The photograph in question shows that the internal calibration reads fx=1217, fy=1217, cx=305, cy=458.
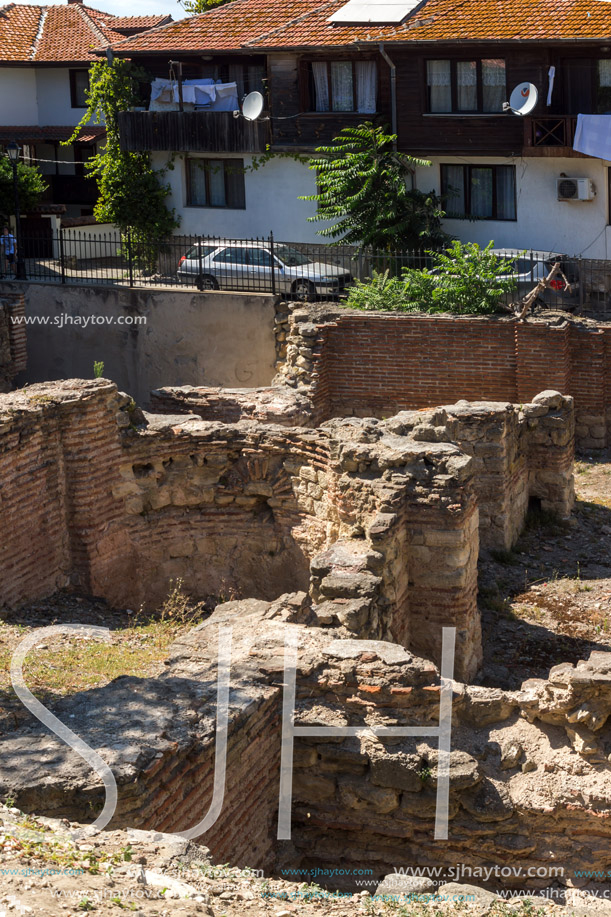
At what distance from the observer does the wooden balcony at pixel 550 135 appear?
22531 millimetres

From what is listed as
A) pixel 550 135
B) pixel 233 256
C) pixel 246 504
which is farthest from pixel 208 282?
pixel 246 504

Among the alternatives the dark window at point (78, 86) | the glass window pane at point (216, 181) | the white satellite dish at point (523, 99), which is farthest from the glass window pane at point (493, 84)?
the dark window at point (78, 86)

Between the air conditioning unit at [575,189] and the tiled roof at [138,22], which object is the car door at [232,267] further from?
the tiled roof at [138,22]

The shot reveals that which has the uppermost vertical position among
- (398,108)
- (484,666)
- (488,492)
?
(398,108)

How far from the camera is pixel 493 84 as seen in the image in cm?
2372

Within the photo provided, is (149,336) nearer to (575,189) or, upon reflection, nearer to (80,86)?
(575,189)

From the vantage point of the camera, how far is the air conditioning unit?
22422 mm

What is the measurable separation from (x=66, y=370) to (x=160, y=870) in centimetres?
1692

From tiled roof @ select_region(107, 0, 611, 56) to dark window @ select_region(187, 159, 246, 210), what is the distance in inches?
96.5

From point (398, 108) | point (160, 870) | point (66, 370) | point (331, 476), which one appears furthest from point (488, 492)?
point (398, 108)

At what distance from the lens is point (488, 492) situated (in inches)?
518

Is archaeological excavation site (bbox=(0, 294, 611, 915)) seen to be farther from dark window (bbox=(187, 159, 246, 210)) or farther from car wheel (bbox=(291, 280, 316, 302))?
dark window (bbox=(187, 159, 246, 210))

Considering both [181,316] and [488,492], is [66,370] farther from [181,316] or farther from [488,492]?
[488,492]

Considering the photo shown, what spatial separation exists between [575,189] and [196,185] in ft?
29.5
